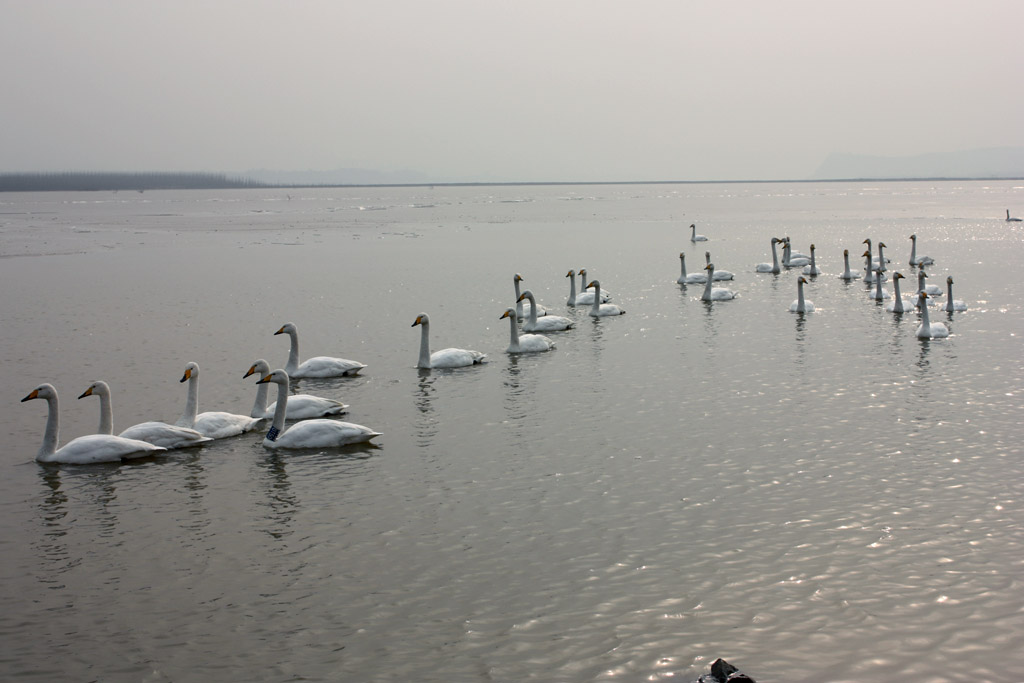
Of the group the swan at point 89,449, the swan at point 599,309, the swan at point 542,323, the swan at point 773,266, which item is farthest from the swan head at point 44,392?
the swan at point 773,266

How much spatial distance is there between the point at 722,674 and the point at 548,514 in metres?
3.44

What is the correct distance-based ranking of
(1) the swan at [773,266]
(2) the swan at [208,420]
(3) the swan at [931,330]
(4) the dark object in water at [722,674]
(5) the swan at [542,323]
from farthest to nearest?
(1) the swan at [773,266] < (5) the swan at [542,323] < (3) the swan at [931,330] < (2) the swan at [208,420] < (4) the dark object in water at [722,674]

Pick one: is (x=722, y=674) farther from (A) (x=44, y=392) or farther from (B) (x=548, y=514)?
(A) (x=44, y=392)

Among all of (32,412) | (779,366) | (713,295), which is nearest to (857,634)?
(779,366)

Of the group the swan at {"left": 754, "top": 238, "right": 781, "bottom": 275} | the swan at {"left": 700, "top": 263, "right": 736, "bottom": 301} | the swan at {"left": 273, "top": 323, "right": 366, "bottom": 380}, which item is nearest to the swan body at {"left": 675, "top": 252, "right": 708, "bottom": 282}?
the swan at {"left": 700, "top": 263, "right": 736, "bottom": 301}

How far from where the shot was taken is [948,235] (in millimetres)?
48812

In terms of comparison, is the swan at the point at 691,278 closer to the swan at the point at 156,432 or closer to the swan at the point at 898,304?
the swan at the point at 898,304

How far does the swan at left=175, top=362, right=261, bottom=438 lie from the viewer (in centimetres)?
1200

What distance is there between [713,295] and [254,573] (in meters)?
18.5

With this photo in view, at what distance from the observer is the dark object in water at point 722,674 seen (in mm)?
5745

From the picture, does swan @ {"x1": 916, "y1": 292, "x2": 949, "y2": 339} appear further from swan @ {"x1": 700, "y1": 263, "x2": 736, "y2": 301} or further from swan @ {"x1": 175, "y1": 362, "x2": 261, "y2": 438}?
swan @ {"x1": 175, "y1": 362, "x2": 261, "y2": 438}

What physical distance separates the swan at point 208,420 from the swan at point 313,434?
699 mm

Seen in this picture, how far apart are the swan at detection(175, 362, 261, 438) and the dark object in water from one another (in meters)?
7.82

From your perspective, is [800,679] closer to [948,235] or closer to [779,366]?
[779,366]
